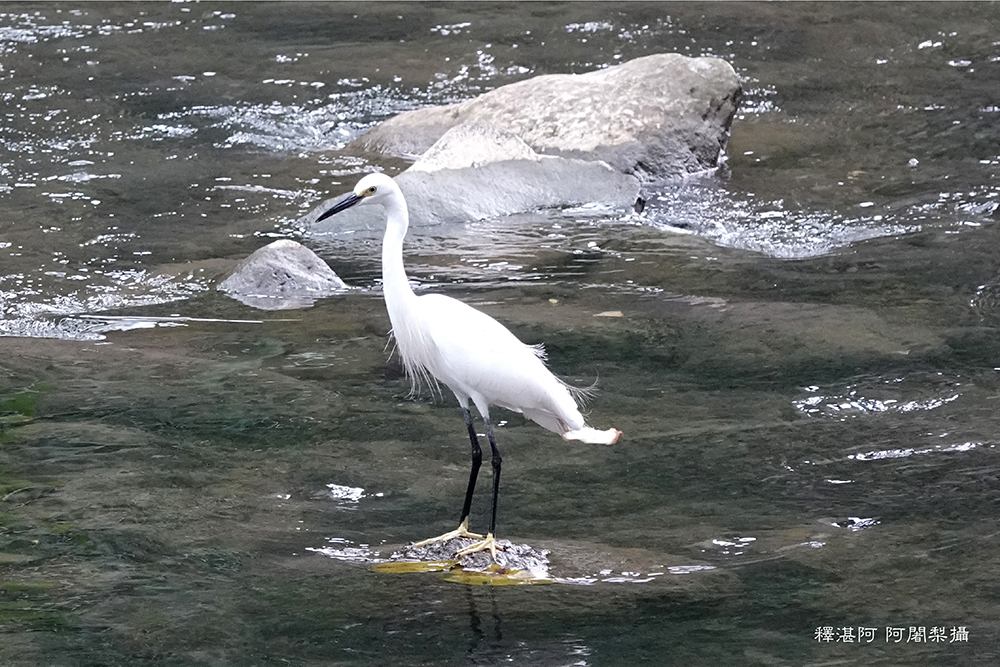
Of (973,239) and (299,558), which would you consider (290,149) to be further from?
(299,558)

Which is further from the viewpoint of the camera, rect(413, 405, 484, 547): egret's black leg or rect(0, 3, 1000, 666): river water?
rect(413, 405, 484, 547): egret's black leg

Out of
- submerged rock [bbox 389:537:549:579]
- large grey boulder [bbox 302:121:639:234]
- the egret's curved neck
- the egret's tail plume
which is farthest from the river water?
the egret's curved neck

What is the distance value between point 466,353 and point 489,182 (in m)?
4.41

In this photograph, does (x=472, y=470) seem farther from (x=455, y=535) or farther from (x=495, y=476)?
(x=455, y=535)

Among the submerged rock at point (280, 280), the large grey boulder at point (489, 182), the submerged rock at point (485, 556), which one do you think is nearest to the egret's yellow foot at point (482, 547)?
the submerged rock at point (485, 556)

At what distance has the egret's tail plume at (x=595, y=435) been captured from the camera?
3.97 metres

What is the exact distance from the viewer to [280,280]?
22.5ft

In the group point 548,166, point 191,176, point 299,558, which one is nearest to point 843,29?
point 548,166

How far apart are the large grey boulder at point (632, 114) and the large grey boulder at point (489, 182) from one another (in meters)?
0.42

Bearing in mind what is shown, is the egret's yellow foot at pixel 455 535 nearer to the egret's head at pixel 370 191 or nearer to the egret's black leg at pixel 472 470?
the egret's black leg at pixel 472 470

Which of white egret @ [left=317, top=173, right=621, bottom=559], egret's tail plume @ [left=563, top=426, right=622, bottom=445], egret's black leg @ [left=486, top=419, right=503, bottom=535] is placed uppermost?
white egret @ [left=317, top=173, right=621, bottom=559]

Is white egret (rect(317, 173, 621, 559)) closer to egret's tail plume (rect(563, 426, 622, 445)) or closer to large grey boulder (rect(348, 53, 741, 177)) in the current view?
egret's tail plume (rect(563, 426, 622, 445))

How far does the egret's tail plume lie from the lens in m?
3.97

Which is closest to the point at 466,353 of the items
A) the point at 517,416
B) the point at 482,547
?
the point at 482,547
